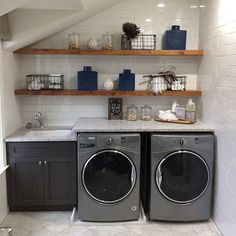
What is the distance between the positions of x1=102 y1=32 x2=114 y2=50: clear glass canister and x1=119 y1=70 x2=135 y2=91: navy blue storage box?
0.34 meters

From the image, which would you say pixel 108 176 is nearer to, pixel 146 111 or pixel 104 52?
pixel 146 111

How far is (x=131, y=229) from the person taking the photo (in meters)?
2.95

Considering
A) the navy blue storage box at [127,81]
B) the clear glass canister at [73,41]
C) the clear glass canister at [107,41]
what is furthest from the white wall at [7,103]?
the navy blue storage box at [127,81]

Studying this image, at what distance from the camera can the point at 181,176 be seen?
116 inches

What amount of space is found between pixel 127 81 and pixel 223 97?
112cm

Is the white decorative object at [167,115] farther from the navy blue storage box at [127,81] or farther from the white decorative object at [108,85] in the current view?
the white decorative object at [108,85]

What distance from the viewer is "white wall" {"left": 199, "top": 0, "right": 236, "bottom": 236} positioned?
259 centimetres

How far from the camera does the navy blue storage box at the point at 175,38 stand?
340 cm

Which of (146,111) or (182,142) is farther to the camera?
(146,111)

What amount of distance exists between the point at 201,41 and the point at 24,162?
7.91 ft

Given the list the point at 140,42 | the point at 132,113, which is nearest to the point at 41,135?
the point at 132,113

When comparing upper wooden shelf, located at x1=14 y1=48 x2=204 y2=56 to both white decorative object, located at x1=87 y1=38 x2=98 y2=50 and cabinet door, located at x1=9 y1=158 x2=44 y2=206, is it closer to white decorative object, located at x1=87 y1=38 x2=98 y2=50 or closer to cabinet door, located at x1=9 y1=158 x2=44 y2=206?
white decorative object, located at x1=87 y1=38 x2=98 y2=50

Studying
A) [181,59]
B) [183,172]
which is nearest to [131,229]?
[183,172]

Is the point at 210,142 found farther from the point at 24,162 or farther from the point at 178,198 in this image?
the point at 24,162
